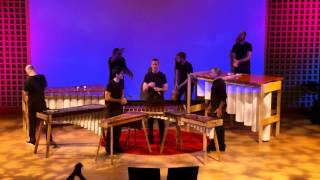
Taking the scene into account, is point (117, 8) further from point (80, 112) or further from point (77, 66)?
point (80, 112)

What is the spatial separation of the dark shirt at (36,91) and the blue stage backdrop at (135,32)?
292 centimetres

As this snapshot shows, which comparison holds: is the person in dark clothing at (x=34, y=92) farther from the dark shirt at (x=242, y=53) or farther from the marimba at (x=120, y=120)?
the dark shirt at (x=242, y=53)

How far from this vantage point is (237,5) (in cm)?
1116

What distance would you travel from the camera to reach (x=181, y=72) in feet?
33.1

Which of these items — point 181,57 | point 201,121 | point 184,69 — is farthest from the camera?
point 184,69

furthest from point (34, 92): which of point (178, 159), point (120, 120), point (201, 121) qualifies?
point (201, 121)

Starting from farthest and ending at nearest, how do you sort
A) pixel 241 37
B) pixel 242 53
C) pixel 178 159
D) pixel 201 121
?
pixel 242 53 → pixel 241 37 → pixel 178 159 → pixel 201 121

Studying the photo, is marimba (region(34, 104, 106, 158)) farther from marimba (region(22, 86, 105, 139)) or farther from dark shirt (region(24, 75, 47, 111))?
marimba (region(22, 86, 105, 139))

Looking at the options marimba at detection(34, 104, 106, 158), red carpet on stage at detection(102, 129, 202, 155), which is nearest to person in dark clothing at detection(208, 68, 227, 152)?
red carpet on stage at detection(102, 129, 202, 155)

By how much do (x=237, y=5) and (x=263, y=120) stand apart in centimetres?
335

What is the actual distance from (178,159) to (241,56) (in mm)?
3485

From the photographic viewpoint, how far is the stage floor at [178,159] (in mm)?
7186

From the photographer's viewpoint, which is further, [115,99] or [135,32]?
[135,32]

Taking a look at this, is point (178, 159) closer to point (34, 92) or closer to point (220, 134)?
point (220, 134)
